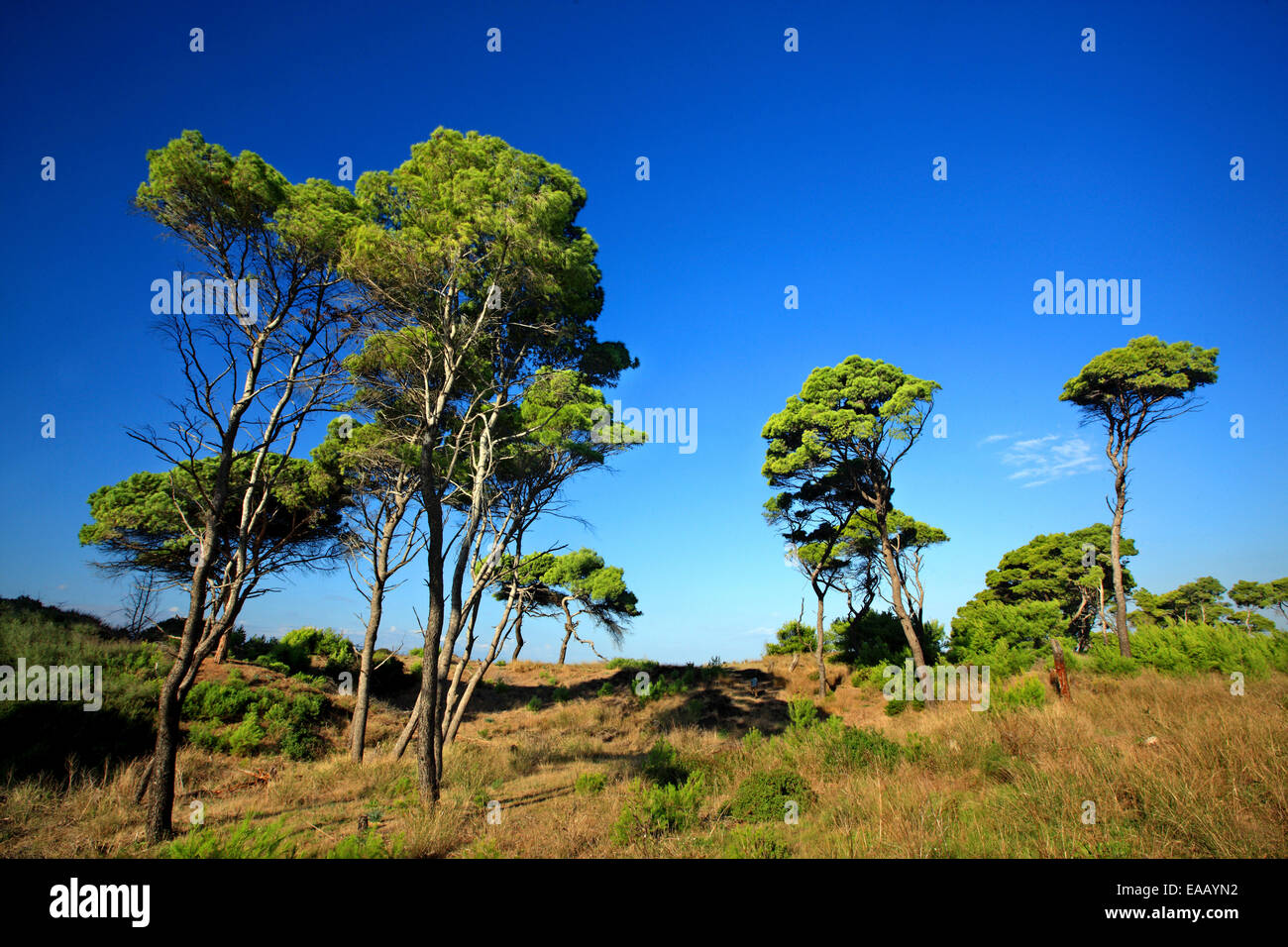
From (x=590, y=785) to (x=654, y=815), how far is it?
2973 millimetres

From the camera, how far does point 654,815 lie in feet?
19.2

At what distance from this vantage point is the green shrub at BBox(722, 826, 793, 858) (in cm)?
469

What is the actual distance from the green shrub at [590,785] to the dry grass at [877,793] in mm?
156

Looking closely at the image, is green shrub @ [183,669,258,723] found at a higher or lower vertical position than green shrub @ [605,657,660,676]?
higher

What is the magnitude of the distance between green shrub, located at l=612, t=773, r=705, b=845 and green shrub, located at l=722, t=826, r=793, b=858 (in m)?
0.79

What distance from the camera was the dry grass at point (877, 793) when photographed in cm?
447

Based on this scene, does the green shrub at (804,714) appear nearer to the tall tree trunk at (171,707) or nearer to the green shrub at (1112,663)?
the green shrub at (1112,663)

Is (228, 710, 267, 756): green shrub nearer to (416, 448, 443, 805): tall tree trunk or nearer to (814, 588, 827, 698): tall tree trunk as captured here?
(416, 448, 443, 805): tall tree trunk

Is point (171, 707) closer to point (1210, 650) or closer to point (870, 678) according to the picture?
point (1210, 650)

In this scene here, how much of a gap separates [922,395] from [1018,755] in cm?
1428

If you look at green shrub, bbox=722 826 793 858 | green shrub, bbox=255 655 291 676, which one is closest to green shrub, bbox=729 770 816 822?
green shrub, bbox=722 826 793 858

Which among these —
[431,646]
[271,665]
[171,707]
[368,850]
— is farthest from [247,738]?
[368,850]
